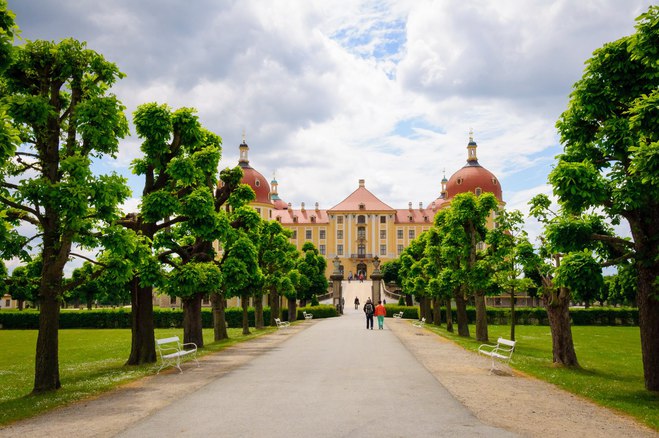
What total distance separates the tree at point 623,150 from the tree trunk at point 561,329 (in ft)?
11.9

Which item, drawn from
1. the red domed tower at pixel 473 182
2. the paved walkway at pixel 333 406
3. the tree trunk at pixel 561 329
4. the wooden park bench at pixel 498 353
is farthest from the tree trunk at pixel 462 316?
the red domed tower at pixel 473 182

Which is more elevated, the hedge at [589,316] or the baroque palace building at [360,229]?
the baroque palace building at [360,229]

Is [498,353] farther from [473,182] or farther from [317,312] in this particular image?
[473,182]

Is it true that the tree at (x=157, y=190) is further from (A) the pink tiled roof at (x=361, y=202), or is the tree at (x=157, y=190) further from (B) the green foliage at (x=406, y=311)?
(A) the pink tiled roof at (x=361, y=202)

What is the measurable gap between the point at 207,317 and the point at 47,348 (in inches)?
1162

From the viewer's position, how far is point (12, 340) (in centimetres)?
2930

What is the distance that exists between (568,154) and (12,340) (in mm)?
29377

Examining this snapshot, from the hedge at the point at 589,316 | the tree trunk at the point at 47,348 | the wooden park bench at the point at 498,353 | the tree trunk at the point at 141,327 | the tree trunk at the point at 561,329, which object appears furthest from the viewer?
the hedge at the point at 589,316

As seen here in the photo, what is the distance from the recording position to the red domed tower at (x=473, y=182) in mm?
77588

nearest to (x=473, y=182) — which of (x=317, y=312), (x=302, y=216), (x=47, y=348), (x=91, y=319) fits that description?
(x=302, y=216)

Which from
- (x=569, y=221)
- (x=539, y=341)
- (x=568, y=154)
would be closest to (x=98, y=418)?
(x=569, y=221)

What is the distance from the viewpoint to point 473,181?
77688 millimetres

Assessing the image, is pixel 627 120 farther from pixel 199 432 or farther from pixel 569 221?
pixel 199 432

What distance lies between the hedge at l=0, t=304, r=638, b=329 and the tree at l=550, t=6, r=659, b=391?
103ft
